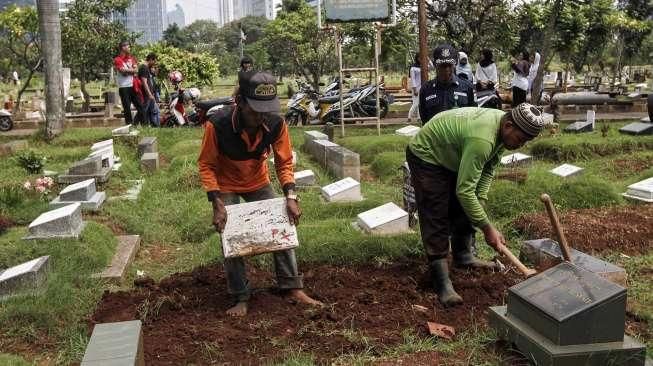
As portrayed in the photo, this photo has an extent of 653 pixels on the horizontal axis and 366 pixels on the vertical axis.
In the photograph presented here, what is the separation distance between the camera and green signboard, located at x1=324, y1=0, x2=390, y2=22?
11.1 meters

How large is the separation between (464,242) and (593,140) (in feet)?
18.4

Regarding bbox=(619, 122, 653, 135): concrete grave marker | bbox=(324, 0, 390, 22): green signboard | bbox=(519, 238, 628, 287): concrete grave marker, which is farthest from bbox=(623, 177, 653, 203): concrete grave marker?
bbox=(324, 0, 390, 22): green signboard

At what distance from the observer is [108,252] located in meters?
5.54

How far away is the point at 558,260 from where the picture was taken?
4621 mm

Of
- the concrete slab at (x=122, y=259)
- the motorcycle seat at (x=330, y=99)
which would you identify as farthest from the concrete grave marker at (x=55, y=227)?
the motorcycle seat at (x=330, y=99)

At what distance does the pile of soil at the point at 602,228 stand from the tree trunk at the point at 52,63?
27.7 ft

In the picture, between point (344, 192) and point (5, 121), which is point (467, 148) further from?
point (5, 121)

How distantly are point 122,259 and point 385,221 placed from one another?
223cm

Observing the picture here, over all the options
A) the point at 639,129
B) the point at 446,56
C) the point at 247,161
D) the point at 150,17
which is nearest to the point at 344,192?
the point at 446,56

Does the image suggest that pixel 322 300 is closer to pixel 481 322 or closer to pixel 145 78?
pixel 481 322

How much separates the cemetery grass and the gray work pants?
66 cm

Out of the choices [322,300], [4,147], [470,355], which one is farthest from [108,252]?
[4,147]

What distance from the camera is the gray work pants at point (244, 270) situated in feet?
14.3

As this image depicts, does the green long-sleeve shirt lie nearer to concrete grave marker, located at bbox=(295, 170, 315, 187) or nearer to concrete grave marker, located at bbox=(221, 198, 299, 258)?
concrete grave marker, located at bbox=(221, 198, 299, 258)
